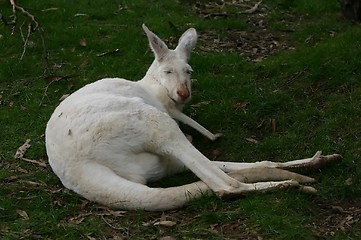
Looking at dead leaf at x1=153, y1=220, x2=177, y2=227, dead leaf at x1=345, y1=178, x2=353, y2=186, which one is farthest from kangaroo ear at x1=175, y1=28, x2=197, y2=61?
dead leaf at x1=153, y1=220, x2=177, y2=227

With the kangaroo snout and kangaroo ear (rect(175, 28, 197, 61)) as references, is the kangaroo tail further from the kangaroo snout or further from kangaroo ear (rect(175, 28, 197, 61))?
kangaroo ear (rect(175, 28, 197, 61))

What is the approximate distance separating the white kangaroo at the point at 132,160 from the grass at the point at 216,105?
109 millimetres

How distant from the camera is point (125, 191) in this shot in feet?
16.2

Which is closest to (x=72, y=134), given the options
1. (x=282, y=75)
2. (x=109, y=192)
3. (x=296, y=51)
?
(x=109, y=192)

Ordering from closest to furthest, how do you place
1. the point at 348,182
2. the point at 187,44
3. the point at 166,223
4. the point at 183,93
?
the point at 166,223 < the point at 348,182 < the point at 183,93 < the point at 187,44

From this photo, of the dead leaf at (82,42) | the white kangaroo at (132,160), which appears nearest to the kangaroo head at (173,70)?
the white kangaroo at (132,160)

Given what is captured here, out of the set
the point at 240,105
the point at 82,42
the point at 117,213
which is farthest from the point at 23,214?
the point at 82,42

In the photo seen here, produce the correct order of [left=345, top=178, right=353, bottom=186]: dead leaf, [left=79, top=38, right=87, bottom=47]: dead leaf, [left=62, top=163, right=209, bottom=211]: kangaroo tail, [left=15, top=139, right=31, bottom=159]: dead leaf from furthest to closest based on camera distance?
[left=79, top=38, right=87, bottom=47]: dead leaf < [left=15, top=139, right=31, bottom=159]: dead leaf < [left=345, top=178, right=353, bottom=186]: dead leaf < [left=62, top=163, right=209, bottom=211]: kangaroo tail

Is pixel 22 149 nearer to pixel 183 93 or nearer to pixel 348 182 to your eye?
pixel 183 93

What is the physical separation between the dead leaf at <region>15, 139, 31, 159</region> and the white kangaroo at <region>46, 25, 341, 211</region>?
992mm

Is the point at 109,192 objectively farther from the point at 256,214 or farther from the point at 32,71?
the point at 32,71

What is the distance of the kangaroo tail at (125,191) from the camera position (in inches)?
192

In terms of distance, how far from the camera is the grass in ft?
15.7

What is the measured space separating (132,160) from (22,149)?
182 cm
